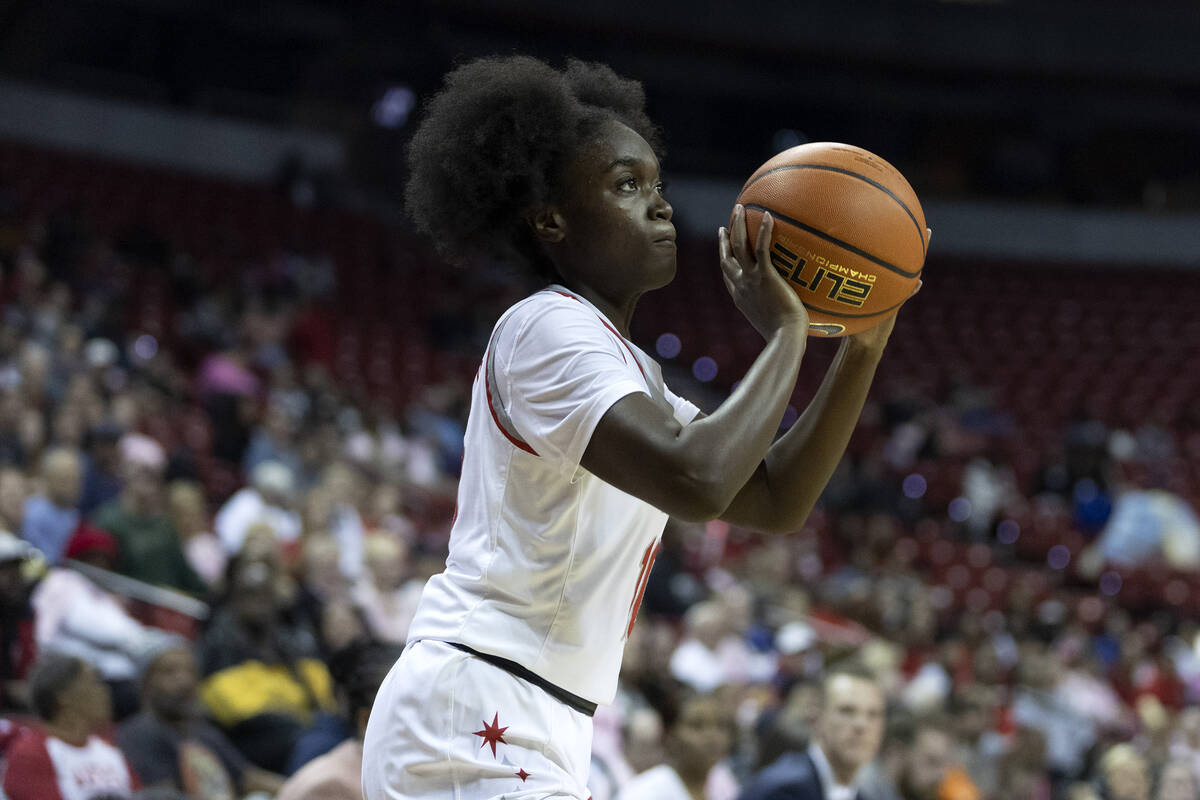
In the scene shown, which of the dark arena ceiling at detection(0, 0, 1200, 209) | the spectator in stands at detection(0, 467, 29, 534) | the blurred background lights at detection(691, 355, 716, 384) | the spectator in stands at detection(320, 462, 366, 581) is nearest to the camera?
the spectator in stands at detection(0, 467, 29, 534)

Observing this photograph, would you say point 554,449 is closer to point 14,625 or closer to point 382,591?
point 14,625

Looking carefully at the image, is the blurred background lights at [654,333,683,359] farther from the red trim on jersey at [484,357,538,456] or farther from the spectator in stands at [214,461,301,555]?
the red trim on jersey at [484,357,538,456]

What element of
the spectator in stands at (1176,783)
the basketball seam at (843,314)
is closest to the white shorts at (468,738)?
the basketball seam at (843,314)

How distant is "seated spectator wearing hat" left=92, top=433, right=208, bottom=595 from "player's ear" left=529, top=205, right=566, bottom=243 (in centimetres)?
477

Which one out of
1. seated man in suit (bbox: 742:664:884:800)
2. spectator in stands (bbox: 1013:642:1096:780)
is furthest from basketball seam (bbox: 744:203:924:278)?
spectator in stands (bbox: 1013:642:1096:780)

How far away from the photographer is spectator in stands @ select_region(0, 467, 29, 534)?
20.1ft

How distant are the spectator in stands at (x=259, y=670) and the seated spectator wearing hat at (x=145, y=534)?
538 millimetres

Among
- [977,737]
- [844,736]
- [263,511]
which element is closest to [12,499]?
[263,511]

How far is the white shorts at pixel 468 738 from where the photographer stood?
6.40 ft

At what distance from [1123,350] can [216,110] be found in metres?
10.4

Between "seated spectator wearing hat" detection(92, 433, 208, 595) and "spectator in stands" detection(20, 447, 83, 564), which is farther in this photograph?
"seated spectator wearing hat" detection(92, 433, 208, 595)

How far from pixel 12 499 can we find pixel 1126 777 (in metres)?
4.71

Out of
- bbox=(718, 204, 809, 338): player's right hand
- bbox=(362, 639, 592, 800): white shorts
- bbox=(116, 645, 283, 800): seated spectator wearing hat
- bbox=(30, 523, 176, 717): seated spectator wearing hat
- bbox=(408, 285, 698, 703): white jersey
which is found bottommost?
bbox=(116, 645, 283, 800): seated spectator wearing hat

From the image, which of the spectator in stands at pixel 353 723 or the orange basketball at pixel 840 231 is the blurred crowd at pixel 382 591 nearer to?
the spectator in stands at pixel 353 723
